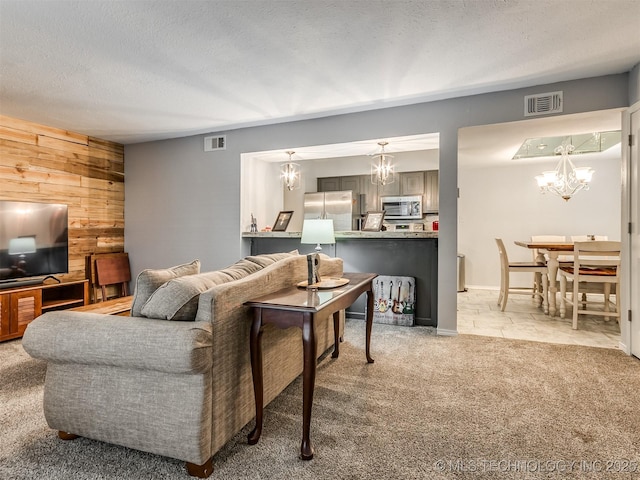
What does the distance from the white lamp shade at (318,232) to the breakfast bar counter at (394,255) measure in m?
1.21

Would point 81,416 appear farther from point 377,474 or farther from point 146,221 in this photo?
point 146,221

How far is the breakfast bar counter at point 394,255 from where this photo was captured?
13.2ft

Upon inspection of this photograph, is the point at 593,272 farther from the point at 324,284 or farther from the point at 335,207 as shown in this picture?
the point at 335,207

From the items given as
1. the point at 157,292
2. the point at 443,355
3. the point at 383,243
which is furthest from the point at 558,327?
the point at 157,292

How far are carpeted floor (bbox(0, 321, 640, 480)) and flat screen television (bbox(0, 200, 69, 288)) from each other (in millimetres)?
1232

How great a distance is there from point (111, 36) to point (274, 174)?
328 centimetres

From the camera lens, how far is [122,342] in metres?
1.52

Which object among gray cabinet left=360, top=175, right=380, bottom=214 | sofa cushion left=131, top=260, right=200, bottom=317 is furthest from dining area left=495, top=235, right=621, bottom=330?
sofa cushion left=131, top=260, right=200, bottom=317

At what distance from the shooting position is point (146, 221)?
525 cm

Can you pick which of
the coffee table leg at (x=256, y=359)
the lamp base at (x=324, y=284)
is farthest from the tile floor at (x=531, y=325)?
the coffee table leg at (x=256, y=359)

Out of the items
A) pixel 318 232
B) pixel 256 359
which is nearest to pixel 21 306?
pixel 318 232

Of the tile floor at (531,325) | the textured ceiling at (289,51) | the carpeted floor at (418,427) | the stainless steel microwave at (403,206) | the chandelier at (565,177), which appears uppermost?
the textured ceiling at (289,51)

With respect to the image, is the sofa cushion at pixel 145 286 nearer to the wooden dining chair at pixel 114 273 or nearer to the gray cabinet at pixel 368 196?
the wooden dining chair at pixel 114 273

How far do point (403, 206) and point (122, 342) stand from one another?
17.8 ft
